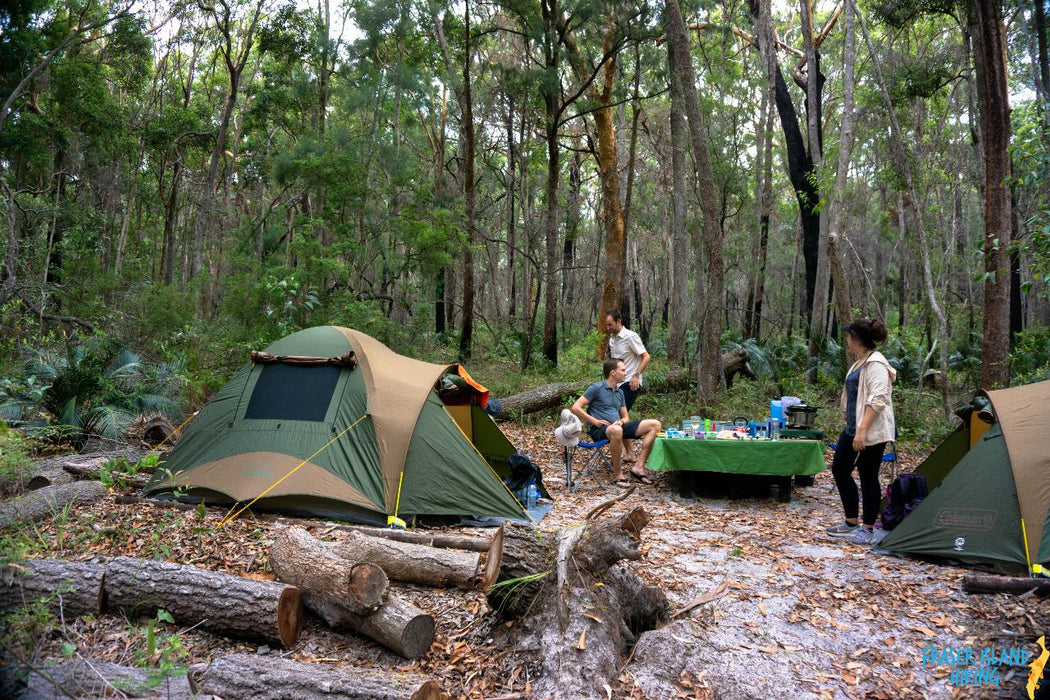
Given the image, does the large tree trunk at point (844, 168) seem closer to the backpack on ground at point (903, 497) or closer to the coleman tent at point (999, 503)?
the backpack on ground at point (903, 497)

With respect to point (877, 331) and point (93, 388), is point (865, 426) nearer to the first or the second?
point (877, 331)

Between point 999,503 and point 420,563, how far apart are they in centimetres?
388

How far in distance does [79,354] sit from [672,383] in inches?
364

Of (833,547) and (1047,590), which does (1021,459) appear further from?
(833,547)

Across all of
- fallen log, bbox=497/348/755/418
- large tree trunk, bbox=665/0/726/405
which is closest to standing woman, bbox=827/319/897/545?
large tree trunk, bbox=665/0/726/405

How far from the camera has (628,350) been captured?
8.33m

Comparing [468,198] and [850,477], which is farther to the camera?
[468,198]

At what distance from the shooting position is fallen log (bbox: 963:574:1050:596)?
3.99 meters

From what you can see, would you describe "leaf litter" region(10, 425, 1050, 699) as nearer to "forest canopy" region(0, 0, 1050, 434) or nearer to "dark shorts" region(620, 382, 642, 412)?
"dark shorts" region(620, 382, 642, 412)

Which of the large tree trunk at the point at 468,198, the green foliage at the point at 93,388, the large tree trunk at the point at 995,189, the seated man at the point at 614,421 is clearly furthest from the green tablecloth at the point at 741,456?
the large tree trunk at the point at 468,198

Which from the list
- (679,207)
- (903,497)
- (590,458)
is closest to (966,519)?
(903,497)

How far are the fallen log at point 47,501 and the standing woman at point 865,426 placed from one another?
6201 millimetres

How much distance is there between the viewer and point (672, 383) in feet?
41.8

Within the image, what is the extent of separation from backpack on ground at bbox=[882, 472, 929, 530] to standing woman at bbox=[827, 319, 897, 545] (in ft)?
0.49
